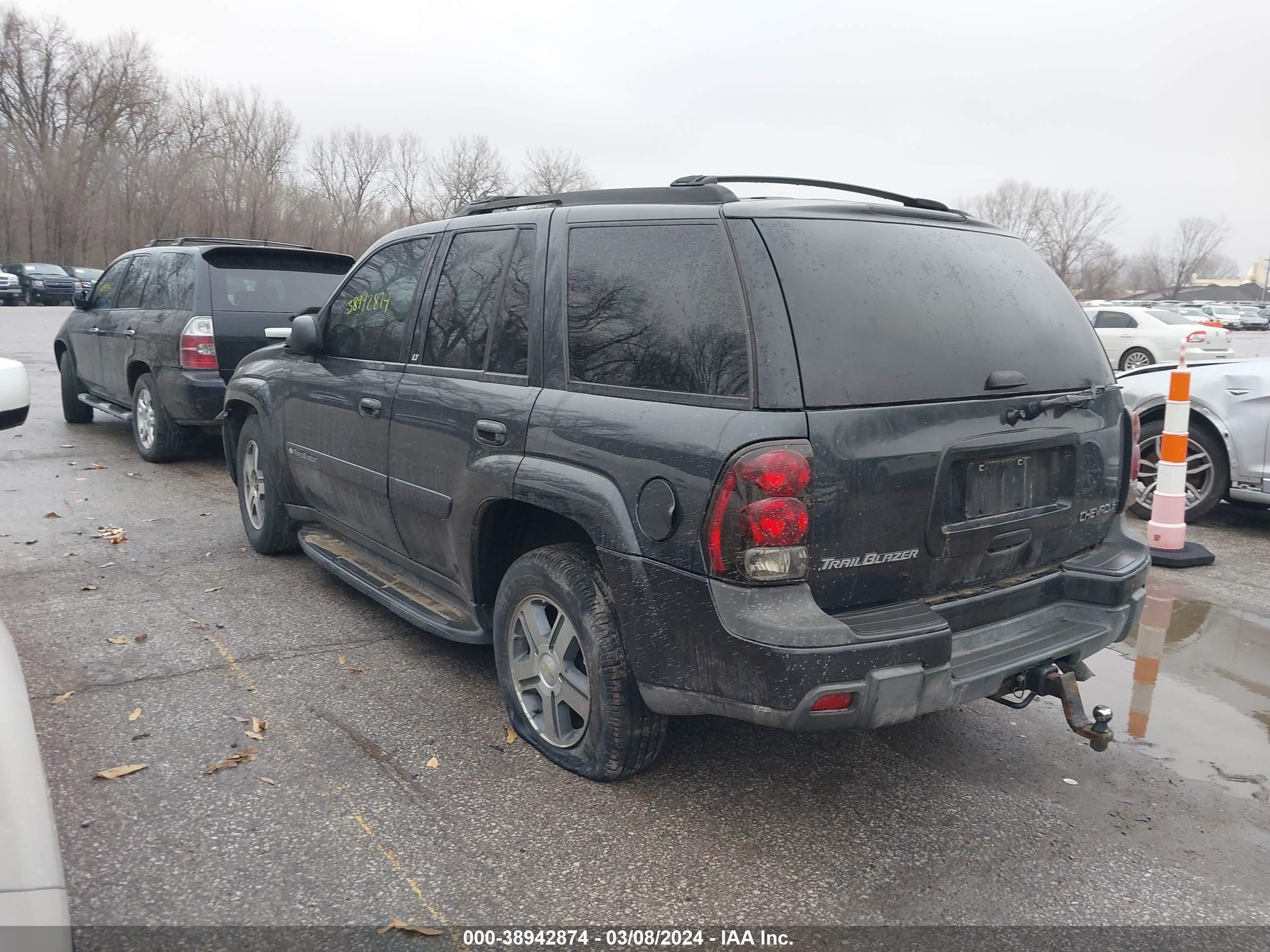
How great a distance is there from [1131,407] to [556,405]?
571 cm

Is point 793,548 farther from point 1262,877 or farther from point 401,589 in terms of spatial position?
point 401,589

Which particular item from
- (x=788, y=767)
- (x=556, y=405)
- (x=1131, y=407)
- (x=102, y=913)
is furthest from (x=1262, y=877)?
(x=1131, y=407)

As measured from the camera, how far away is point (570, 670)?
127 inches

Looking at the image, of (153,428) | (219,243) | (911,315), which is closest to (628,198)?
(911,315)

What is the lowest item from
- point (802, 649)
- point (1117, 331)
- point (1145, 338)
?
point (802, 649)

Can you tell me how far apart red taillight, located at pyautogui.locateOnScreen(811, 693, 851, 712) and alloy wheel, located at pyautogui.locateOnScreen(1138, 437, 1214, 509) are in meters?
5.05

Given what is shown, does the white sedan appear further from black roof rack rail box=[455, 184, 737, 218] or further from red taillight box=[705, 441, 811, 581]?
red taillight box=[705, 441, 811, 581]

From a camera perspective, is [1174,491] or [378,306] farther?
[1174,491]

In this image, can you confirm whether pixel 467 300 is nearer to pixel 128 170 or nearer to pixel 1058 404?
pixel 1058 404

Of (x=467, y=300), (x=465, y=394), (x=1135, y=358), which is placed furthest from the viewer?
(x=1135, y=358)

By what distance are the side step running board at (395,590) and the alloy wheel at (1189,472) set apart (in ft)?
16.7

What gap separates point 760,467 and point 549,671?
1.20m

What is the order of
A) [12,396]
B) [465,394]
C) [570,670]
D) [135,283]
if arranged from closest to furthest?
[12,396] < [570,670] < [465,394] < [135,283]

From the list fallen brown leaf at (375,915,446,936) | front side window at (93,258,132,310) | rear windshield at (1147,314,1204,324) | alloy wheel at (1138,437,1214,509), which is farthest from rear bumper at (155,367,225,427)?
rear windshield at (1147,314,1204,324)
